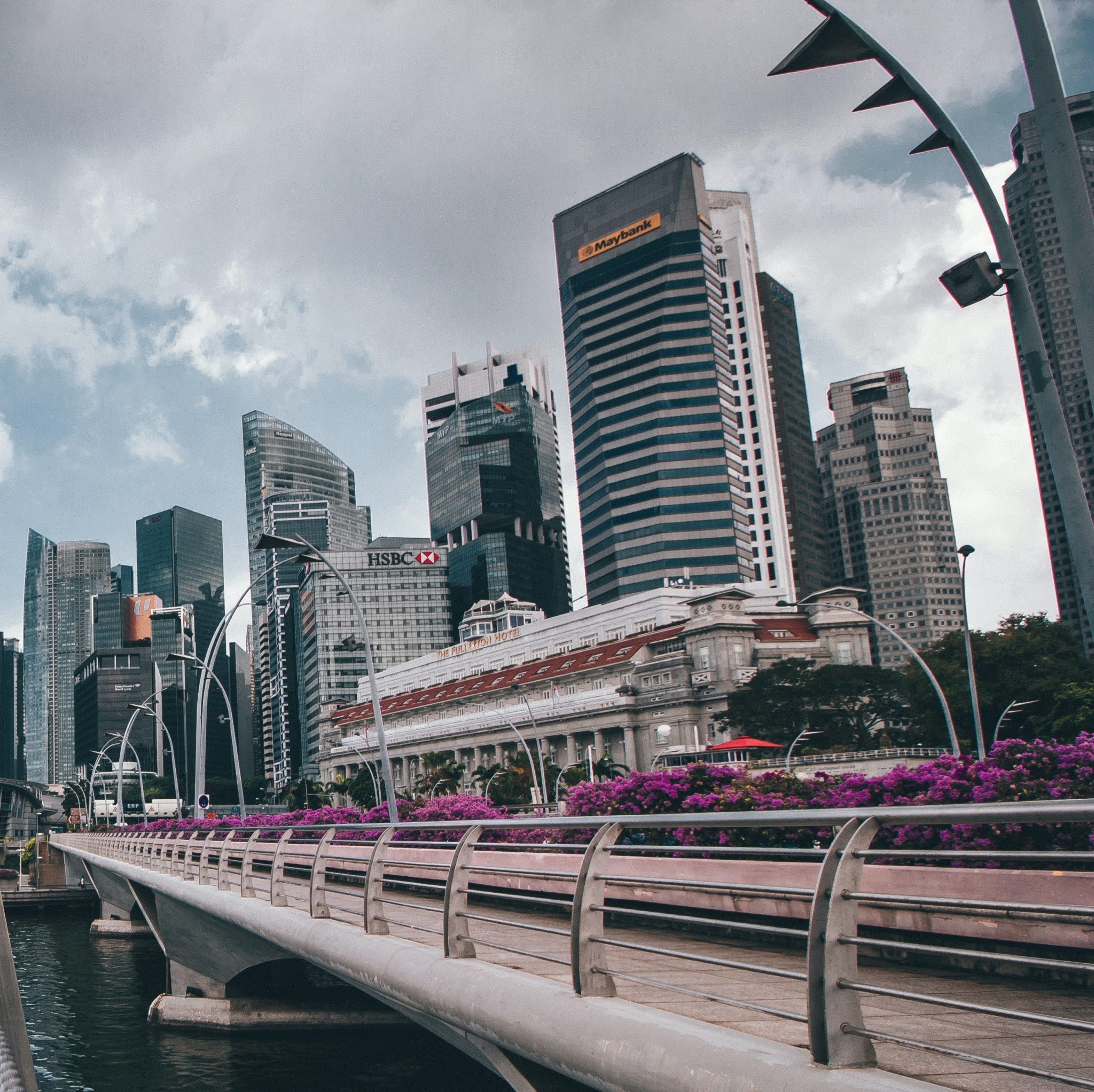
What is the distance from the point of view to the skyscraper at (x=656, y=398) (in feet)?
560

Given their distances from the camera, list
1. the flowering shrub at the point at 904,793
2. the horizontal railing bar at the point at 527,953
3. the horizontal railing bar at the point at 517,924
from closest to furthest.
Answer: the horizontal railing bar at the point at 517,924 → the horizontal railing bar at the point at 527,953 → the flowering shrub at the point at 904,793

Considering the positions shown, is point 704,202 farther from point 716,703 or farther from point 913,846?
point 913,846

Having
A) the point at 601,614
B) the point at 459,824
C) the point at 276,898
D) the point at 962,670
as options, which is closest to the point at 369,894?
the point at 459,824

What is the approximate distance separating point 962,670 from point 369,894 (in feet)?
271

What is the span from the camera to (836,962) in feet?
15.8

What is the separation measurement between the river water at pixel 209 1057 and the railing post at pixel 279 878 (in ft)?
14.2

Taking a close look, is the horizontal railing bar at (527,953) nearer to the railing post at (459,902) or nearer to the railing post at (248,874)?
the railing post at (459,902)

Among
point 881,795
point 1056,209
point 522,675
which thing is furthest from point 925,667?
point 522,675

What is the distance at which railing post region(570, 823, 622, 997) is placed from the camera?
261 inches

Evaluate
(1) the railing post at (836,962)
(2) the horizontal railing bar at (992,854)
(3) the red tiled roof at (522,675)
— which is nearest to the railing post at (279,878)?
(1) the railing post at (836,962)

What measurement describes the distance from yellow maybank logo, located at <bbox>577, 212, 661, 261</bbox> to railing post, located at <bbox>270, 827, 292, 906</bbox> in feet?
589

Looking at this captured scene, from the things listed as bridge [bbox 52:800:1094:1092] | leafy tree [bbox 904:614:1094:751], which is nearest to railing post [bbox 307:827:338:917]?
bridge [bbox 52:800:1094:1092]

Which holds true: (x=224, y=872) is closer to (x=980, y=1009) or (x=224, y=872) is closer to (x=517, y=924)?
(x=517, y=924)

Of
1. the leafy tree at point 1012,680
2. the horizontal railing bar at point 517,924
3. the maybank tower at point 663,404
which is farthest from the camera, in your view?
the maybank tower at point 663,404
